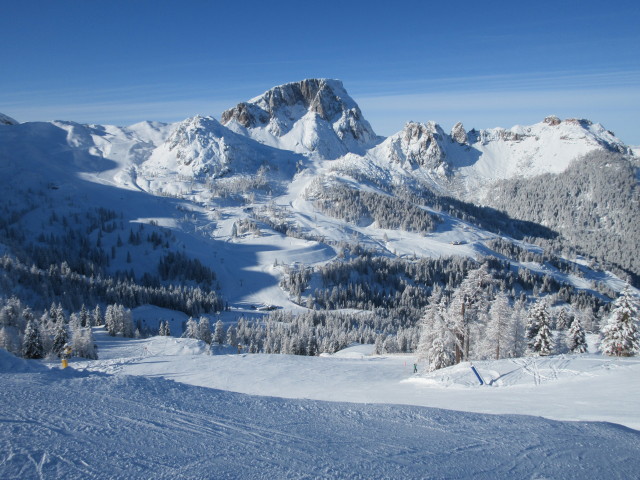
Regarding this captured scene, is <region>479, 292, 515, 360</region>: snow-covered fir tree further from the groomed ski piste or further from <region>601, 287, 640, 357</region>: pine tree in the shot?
the groomed ski piste

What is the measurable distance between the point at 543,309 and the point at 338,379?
32021mm

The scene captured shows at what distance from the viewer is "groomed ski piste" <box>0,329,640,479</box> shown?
10508 millimetres

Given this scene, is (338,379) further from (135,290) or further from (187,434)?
(135,290)

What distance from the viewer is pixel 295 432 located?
1330 cm

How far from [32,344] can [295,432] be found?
61364 millimetres

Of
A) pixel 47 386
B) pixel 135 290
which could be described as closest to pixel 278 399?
pixel 47 386

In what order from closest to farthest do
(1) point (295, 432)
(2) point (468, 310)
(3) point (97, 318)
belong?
1. (1) point (295, 432)
2. (2) point (468, 310)
3. (3) point (97, 318)

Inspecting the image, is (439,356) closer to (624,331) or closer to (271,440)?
(624,331)

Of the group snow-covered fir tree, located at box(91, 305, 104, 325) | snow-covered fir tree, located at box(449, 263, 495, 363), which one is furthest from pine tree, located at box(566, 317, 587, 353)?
snow-covered fir tree, located at box(91, 305, 104, 325)

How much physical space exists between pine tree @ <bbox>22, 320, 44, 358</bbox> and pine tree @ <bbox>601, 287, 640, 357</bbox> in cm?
7257

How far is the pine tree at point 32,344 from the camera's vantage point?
5756 centimetres

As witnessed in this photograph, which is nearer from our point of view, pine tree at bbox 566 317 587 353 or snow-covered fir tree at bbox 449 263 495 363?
snow-covered fir tree at bbox 449 263 495 363

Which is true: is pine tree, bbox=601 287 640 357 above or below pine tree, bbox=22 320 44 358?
above

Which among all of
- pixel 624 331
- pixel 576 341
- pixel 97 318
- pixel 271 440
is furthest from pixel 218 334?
pixel 271 440
